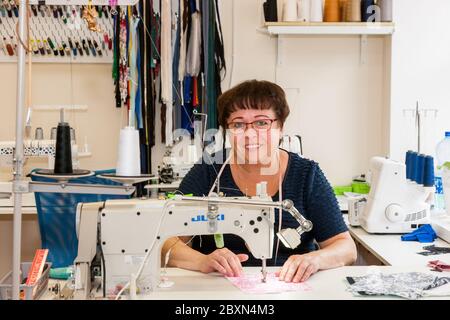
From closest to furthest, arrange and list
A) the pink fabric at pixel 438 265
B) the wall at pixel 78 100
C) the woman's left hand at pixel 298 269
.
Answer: the woman's left hand at pixel 298 269, the pink fabric at pixel 438 265, the wall at pixel 78 100

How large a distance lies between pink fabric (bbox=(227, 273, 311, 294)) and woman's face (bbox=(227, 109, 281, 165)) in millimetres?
363

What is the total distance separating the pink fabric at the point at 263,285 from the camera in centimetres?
123

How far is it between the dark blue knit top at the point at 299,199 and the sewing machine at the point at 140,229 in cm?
32

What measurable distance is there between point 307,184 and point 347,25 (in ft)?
4.75

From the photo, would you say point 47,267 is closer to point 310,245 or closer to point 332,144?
point 310,245

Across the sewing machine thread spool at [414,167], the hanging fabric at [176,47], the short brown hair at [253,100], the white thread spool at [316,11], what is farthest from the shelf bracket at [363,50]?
the short brown hair at [253,100]

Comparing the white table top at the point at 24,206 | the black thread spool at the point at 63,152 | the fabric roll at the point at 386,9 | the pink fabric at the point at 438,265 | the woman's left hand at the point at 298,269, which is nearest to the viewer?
the black thread spool at the point at 63,152

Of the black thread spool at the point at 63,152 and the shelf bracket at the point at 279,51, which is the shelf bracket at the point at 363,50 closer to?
the shelf bracket at the point at 279,51

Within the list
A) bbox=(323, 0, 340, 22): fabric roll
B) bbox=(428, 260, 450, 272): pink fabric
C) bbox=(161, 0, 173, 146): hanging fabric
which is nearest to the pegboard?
bbox=(161, 0, 173, 146): hanging fabric

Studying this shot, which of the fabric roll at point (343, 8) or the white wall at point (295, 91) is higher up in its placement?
the fabric roll at point (343, 8)

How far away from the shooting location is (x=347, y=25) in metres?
2.80

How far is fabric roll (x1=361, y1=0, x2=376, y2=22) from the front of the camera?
2.78 metres

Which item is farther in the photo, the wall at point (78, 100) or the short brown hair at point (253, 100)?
the wall at point (78, 100)

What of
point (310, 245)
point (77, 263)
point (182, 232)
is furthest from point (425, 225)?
point (77, 263)
